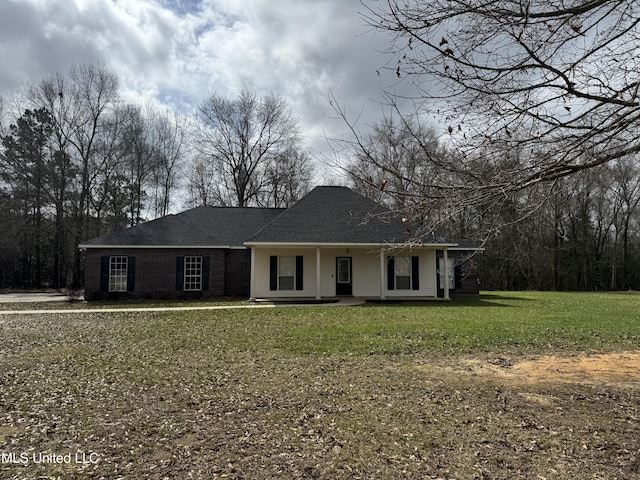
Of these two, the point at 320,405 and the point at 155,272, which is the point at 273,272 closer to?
the point at 155,272

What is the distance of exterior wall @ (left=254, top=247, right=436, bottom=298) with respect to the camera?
2022 cm

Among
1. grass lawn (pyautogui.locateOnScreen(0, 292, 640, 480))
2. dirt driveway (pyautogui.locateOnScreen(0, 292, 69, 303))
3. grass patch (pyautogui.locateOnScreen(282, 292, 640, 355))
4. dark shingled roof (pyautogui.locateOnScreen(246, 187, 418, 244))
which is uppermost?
dark shingled roof (pyautogui.locateOnScreen(246, 187, 418, 244))

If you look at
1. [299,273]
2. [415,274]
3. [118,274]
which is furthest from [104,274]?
[415,274]

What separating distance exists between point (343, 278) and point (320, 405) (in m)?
15.5

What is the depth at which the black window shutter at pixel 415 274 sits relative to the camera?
20.5 m

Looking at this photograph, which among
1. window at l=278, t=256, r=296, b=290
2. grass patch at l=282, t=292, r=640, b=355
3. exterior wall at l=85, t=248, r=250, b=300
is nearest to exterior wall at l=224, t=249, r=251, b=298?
exterior wall at l=85, t=248, r=250, b=300

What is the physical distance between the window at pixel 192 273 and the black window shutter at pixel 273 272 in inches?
137

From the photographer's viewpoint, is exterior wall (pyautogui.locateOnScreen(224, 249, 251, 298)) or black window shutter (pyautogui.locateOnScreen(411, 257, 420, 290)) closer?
black window shutter (pyautogui.locateOnScreen(411, 257, 420, 290))

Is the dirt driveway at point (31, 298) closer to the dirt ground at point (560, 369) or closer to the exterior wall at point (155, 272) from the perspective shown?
the exterior wall at point (155, 272)

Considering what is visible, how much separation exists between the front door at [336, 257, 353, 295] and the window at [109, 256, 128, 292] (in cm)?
974

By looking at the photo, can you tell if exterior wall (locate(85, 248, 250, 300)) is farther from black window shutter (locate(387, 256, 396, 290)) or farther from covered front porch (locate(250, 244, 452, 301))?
black window shutter (locate(387, 256, 396, 290))

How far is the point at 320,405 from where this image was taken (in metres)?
5.34

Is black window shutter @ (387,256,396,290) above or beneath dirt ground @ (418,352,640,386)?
above

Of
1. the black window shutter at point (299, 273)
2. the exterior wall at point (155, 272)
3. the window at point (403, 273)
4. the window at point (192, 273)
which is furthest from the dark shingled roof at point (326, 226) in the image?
the window at point (192, 273)
